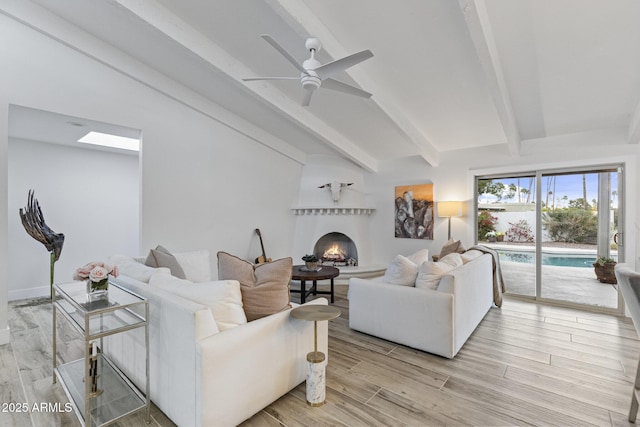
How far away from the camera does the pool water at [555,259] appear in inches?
165

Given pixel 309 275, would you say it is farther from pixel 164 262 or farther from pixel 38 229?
pixel 38 229

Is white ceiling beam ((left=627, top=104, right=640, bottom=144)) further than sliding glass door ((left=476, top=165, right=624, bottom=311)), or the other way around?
sliding glass door ((left=476, top=165, right=624, bottom=311))

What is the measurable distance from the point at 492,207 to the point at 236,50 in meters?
4.41

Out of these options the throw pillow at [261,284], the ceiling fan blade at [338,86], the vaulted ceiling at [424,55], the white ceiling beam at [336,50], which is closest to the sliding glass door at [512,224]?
the vaulted ceiling at [424,55]

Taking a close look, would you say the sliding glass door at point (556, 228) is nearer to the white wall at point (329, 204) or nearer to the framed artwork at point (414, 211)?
the framed artwork at point (414, 211)

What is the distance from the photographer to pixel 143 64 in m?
3.85

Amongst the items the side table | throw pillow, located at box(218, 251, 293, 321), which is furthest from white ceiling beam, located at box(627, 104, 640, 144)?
throw pillow, located at box(218, 251, 293, 321)

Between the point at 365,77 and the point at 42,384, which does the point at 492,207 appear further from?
the point at 42,384

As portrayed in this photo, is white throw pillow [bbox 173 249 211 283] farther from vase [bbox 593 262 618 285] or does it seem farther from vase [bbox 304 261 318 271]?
vase [bbox 593 262 618 285]

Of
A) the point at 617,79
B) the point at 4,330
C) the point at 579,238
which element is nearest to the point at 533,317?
the point at 579,238

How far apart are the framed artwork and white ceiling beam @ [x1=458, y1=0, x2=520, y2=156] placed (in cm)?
175

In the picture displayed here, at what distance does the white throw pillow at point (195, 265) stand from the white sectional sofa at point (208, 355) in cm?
87

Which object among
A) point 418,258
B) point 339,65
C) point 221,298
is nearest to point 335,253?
point 418,258

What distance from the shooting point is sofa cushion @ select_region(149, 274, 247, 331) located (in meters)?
1.82
